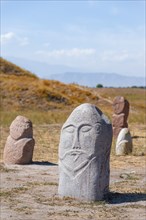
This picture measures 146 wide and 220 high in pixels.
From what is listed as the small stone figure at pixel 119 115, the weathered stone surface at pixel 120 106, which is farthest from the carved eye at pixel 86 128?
the weathered stone surface at pixel 120 106

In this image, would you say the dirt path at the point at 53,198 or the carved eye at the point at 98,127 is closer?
the dirt path at the point at 53,198

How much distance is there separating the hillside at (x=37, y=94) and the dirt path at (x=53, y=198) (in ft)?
91.1

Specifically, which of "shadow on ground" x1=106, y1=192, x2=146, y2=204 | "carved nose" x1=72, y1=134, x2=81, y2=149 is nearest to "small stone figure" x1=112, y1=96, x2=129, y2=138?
"shadow on ground" x1=106, y1=192, x2=146, y2=204

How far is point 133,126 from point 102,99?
17.1m

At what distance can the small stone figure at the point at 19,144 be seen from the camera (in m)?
18.0

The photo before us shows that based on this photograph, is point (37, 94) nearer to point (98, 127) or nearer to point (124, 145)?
point (124, 145)

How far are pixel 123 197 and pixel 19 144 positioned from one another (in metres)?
5.66

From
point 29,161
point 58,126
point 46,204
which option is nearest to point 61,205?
point 46,204

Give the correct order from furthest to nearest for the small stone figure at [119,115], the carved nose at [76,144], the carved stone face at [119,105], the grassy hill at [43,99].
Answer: the grassy hill at [43,99] → the carved stone face at [119,105] → the small stone figure at [119,115] → the carved nose at [76,144]

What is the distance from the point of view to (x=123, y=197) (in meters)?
13.2

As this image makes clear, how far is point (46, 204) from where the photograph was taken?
12.1 metres

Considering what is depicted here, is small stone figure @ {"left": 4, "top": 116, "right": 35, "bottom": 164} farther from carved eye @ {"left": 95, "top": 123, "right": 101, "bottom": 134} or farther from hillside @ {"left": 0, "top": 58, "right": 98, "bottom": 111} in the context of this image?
hillside @ {"left": 0, "top": 58, "right": 98, "bottom": 111}

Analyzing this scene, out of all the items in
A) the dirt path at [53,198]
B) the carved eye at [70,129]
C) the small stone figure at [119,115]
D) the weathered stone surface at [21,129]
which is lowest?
the dirt path at [53,198]

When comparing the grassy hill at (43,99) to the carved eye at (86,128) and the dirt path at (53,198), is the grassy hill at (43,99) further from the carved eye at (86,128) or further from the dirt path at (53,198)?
the carved eye at (86,128)
